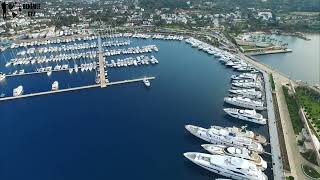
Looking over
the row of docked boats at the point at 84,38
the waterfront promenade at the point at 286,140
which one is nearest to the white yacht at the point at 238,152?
the waterfront promenade at the point at 286,140

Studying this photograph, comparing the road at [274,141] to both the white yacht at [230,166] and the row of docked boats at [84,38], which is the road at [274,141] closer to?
the white yacht at [230,166]

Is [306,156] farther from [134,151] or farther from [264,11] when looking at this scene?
[264,11]

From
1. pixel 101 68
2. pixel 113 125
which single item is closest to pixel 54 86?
pixel 101 68

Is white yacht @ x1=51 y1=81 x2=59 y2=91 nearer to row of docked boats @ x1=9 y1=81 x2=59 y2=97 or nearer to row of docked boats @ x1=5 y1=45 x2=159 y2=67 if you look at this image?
row of docked boats @ x1=9 y1=81 x2=59 y2=97

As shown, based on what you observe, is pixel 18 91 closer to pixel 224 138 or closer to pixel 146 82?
pixel 146 82

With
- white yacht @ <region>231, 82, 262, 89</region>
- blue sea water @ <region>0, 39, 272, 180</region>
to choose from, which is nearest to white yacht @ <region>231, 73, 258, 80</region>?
blue sea water @ <region>0, 39, 272, 180</region>

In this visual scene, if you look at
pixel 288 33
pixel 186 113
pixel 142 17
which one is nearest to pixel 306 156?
pixel 186 113
